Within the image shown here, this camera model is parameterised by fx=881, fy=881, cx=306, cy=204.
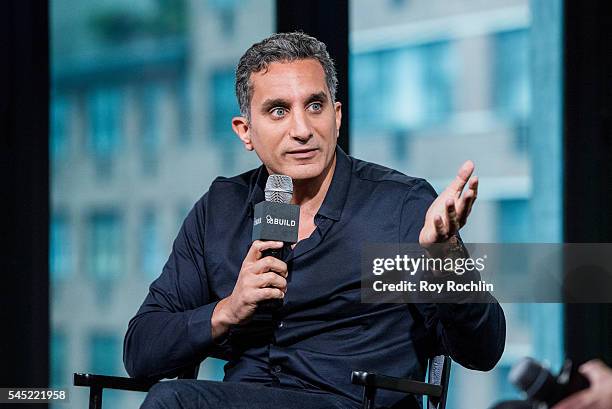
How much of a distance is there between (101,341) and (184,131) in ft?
2.87

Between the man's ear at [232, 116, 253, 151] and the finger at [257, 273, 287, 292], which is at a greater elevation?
the man's ear at [232, 116, 253, 151]

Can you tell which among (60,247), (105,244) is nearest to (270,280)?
(105,244)

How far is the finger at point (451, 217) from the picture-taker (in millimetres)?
1599

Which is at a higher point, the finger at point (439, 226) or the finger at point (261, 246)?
the finger at point (439, 226)

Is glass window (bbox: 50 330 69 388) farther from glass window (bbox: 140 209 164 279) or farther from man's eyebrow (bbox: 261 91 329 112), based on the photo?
man's eyebrow (bbox: 261 91 329 112)

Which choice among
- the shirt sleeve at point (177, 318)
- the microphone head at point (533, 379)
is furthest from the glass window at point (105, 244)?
the microphone head at point (533, 379)

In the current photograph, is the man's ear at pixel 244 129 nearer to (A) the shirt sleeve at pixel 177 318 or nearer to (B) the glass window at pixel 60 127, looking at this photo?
(A) the shirt sleeve at pixel 177 318

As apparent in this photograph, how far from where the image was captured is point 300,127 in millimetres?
1966

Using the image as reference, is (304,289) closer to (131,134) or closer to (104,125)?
(131,134)

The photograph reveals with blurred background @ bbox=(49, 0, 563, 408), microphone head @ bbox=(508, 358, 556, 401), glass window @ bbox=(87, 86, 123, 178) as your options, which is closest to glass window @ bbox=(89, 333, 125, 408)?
blurred background @ bbox=(49, 0, 563, 408)

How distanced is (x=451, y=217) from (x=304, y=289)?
0.47 metres

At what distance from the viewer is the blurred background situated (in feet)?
9.73
